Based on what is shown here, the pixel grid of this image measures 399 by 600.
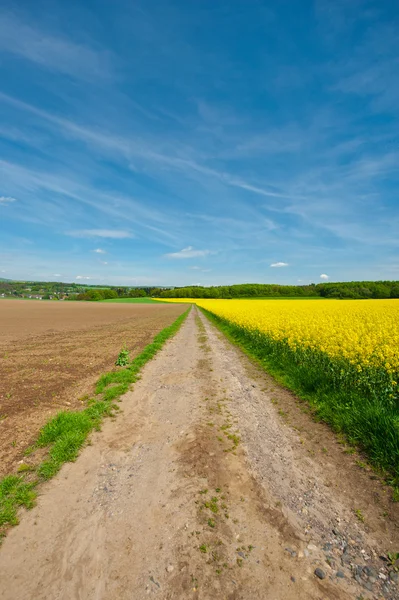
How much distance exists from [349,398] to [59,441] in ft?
20.8

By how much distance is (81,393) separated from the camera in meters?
7.84

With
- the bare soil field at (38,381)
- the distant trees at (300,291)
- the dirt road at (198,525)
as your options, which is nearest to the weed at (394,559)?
the dirt road at (198,525)

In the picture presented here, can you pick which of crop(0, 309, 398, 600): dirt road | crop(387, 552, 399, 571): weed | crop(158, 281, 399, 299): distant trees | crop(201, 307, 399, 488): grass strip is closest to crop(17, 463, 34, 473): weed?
crop(0, 309, 398, 600): dirt road

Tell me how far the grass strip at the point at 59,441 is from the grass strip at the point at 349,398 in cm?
507

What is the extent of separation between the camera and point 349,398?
6461 millimetres

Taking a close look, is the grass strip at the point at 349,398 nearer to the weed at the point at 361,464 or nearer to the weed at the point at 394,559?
the weed at the point at 361,464

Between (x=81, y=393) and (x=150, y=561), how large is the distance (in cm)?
579

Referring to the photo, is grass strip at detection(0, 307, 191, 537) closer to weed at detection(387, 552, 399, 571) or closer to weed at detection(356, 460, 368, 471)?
weed at detection(387, 552, 399, 571)

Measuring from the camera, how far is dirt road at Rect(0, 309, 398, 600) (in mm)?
2613

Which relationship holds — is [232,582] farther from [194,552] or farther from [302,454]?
[302,454]

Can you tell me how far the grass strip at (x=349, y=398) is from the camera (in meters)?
4.59

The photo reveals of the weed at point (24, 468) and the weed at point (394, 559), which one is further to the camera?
the weed at point (24, 468)

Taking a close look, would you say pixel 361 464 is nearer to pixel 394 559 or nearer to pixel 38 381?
pixel 394 559

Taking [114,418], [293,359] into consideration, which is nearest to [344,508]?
[114,418]
